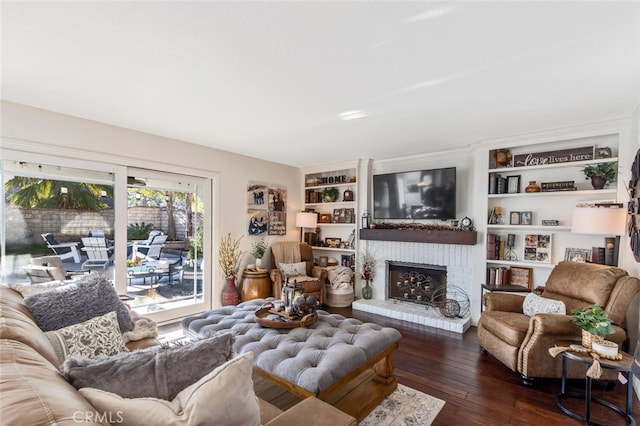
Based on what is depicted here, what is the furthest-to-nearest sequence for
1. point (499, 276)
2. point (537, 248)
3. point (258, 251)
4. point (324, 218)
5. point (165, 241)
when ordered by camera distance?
point (324, 218)
point (258, 251)
point (165, 241)
point (499, 276)
point (537, 248)

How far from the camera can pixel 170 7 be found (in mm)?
1431

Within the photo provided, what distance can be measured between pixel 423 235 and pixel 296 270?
204 centimetres

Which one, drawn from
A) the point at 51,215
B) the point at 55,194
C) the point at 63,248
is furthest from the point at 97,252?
the point at 55,194

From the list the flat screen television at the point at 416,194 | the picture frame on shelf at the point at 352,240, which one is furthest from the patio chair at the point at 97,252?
the flat screen television at the point at 416,194

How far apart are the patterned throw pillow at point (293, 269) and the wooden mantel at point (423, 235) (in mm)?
1097

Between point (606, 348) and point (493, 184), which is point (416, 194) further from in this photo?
point (606, 348)

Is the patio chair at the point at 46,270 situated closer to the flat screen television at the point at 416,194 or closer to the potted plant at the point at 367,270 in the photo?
the potted plant at the point at 367,270

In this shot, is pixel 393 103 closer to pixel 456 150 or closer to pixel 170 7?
pixel 170 7

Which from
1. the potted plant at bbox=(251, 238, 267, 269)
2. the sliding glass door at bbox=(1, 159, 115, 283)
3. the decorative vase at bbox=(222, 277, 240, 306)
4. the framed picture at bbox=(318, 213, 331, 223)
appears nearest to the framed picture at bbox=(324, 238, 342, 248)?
the framed picture at bbox=(318, 213, 331, 223)

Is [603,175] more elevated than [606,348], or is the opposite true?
[603,175]

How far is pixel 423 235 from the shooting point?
13.7ft

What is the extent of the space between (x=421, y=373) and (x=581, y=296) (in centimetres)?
164

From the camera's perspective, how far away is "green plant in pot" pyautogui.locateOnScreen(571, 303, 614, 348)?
1.96 meters

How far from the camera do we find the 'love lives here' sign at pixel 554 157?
325 centimetres
